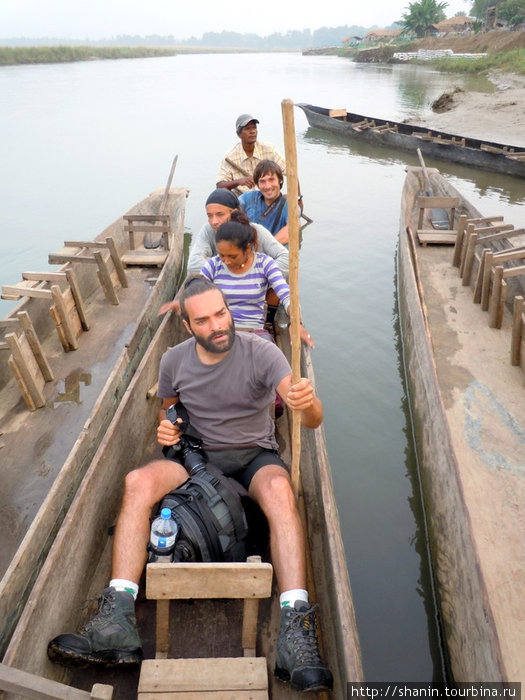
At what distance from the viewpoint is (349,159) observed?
16.0 m

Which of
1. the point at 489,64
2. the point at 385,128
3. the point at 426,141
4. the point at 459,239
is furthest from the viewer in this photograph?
the point at 489,64

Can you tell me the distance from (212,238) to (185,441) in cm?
240

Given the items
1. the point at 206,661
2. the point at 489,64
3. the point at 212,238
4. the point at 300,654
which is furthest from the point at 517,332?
the point at 489,64

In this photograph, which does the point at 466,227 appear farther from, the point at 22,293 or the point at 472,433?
the point at 22,293

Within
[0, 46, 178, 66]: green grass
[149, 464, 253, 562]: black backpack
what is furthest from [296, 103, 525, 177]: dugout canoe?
[0, 46, 178, 66]: green grass

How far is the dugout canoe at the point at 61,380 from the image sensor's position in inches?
119

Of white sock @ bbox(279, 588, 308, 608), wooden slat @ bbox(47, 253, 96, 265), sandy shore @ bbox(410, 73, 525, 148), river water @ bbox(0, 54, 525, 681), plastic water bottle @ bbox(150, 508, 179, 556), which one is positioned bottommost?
sandy shore @ bbox(410, 73, 525, 148)

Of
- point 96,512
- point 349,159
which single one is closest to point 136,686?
point 96,512

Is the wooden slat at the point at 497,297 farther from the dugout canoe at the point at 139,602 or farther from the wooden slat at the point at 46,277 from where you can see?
the wooden slat at the point at 46,277

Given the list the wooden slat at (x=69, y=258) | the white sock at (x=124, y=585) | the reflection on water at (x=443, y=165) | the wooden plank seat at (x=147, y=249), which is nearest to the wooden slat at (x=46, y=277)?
the wooden slat at (x=69, y=258)

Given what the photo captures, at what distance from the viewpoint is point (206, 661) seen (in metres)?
2.21

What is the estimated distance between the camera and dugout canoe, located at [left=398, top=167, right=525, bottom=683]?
8.33 ft

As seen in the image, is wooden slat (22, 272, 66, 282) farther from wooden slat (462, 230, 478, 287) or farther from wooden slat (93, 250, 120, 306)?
wooden slat (462, 230, 478, 287)

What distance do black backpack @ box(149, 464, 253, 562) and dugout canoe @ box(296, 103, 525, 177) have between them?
12675 mm
